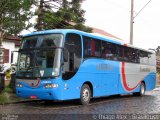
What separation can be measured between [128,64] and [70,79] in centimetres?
686

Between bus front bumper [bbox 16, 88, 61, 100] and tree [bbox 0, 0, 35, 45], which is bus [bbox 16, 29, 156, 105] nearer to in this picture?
bus front bumper [bbox 16, 88, 61, 100]

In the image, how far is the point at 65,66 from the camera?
15367 millimetres

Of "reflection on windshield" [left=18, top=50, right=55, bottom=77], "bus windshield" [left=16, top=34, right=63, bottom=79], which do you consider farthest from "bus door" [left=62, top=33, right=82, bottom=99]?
"reflection on windshield" [left=18, top=50, right=55, bottom=77]

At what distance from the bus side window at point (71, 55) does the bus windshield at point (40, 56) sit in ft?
1.16

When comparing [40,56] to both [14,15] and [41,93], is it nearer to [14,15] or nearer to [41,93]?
[41,93]

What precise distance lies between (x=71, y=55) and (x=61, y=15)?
945 cm

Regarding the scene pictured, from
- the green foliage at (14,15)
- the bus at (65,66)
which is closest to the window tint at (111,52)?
the bus at (65,66)

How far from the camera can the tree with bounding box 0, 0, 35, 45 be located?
54.1 ft

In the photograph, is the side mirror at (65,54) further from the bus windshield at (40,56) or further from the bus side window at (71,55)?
the bus windshield at (40,56)

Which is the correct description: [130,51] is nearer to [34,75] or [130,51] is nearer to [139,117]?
[34,75]

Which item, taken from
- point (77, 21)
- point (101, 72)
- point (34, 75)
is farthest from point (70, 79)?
point (77, 21)

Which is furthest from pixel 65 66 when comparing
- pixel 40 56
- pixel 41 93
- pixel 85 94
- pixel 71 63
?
pixel 85 94

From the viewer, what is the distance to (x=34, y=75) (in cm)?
1545

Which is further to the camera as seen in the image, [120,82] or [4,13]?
[120,82]
